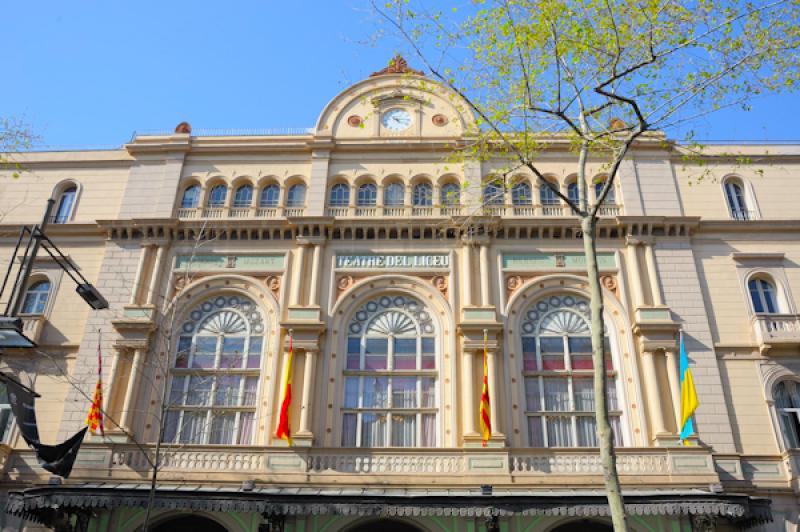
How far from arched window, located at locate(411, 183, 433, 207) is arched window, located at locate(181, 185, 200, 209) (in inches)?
349

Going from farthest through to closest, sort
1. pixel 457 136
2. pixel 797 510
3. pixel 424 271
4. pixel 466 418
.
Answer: pixel 457 136 < pixel 424 271 < pixel 466 418 < pixel 797 510

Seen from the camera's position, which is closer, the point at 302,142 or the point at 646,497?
the point at 646,497

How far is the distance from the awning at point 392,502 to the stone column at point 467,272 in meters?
7.15

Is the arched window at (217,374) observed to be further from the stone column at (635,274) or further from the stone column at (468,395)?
the stone column at (635,274)

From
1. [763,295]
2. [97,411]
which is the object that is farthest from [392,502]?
[763,295]

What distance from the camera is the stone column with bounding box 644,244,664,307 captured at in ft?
78.3

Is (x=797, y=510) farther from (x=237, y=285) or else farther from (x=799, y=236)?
(x=237, y=285)

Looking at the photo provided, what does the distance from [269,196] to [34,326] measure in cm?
996

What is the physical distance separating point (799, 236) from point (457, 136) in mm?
13736

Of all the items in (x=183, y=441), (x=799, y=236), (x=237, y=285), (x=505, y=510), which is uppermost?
(x=799, y=236)

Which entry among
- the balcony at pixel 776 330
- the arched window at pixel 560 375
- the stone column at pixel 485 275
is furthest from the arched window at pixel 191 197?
the balcony at pixel 776 330

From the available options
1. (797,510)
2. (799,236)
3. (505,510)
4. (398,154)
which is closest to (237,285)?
(398,154)

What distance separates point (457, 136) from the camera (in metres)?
27.6

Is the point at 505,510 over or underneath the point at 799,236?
underneath
